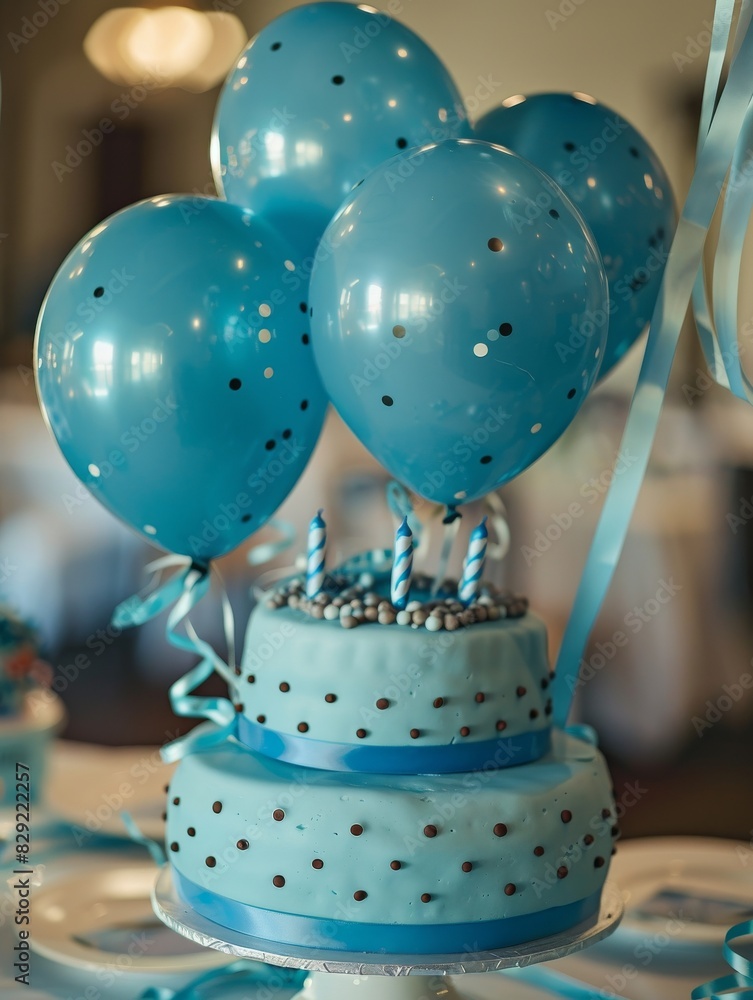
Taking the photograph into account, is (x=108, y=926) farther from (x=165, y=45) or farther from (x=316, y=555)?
(x=165, y=45)

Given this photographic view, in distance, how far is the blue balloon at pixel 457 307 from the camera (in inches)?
42.6

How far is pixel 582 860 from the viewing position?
1275 millimetres

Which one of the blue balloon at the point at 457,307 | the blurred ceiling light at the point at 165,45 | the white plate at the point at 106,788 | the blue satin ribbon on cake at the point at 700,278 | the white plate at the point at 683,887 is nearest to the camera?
the blue balloon at the point at 457,307

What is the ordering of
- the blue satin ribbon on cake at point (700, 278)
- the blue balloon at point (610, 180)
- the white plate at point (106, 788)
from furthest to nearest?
1. the white plate at point (106, 788)
2. the blue balloon at point (610, 180)
3. the blue satin ribbon on cake at point (700, 278)

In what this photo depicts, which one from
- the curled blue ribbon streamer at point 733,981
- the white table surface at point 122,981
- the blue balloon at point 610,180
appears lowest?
the white table surface at point 122,981

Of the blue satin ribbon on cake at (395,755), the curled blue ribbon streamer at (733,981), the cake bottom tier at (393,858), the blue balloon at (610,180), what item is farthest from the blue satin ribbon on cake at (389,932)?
the blue balloon at (610,180)

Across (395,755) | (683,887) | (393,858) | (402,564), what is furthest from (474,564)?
(683,887)

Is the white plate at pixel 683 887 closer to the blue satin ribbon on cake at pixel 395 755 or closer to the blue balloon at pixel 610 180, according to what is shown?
the blue satin ribbon on cake at pixel 395 755

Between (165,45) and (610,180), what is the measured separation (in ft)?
8.91

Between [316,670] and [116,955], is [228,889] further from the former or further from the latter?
[116,955]

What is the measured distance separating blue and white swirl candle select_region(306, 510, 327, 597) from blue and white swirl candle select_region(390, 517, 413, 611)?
0.34 ft

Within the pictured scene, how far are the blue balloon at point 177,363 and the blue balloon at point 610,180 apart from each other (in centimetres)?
39

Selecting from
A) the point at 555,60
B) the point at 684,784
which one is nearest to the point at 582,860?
the point at 684,784

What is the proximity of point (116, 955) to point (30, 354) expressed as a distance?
8.95ft
